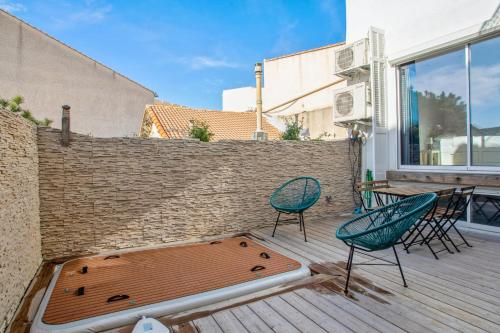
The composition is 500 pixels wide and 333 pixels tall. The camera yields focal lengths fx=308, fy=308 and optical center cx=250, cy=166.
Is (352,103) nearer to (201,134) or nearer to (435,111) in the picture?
(435,111)

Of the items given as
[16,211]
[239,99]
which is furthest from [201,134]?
[239,99]

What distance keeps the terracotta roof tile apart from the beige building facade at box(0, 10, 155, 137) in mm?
1235

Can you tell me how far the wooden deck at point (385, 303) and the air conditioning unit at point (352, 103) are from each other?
3.02 m

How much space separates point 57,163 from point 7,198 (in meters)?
1.27

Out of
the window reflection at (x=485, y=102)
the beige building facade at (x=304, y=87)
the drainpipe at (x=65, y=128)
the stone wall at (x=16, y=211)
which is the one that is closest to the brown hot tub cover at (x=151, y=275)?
the stone wall at (x=16, y=211)

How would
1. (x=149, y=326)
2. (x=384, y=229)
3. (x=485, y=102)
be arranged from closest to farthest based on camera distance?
1. (x=149, y=326)
2. (x=384, y=229)
3. (x=485, y=102)

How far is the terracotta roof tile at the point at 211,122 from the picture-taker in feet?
34.1

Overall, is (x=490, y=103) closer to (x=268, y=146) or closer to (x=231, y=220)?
(x=268, y=146)

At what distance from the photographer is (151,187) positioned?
409 cm

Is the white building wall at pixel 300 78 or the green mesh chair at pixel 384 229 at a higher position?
the white building wall at pixel 300 78

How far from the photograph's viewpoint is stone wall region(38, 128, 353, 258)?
11.8 ft

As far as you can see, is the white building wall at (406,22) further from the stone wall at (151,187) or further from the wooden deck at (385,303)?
the wooden deck at (385,303)

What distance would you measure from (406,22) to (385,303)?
15.3 ft

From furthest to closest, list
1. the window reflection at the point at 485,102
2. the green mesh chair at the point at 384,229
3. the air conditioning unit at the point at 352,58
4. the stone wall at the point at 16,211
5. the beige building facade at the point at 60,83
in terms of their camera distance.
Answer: the beige building facade at the point at 60,83 < the air conditioning unit at the point at 352,58 < the window reflection at the point at 485,102 < the green mesh chair at the point at 384,229 < the stone wall at the point at 16,211
